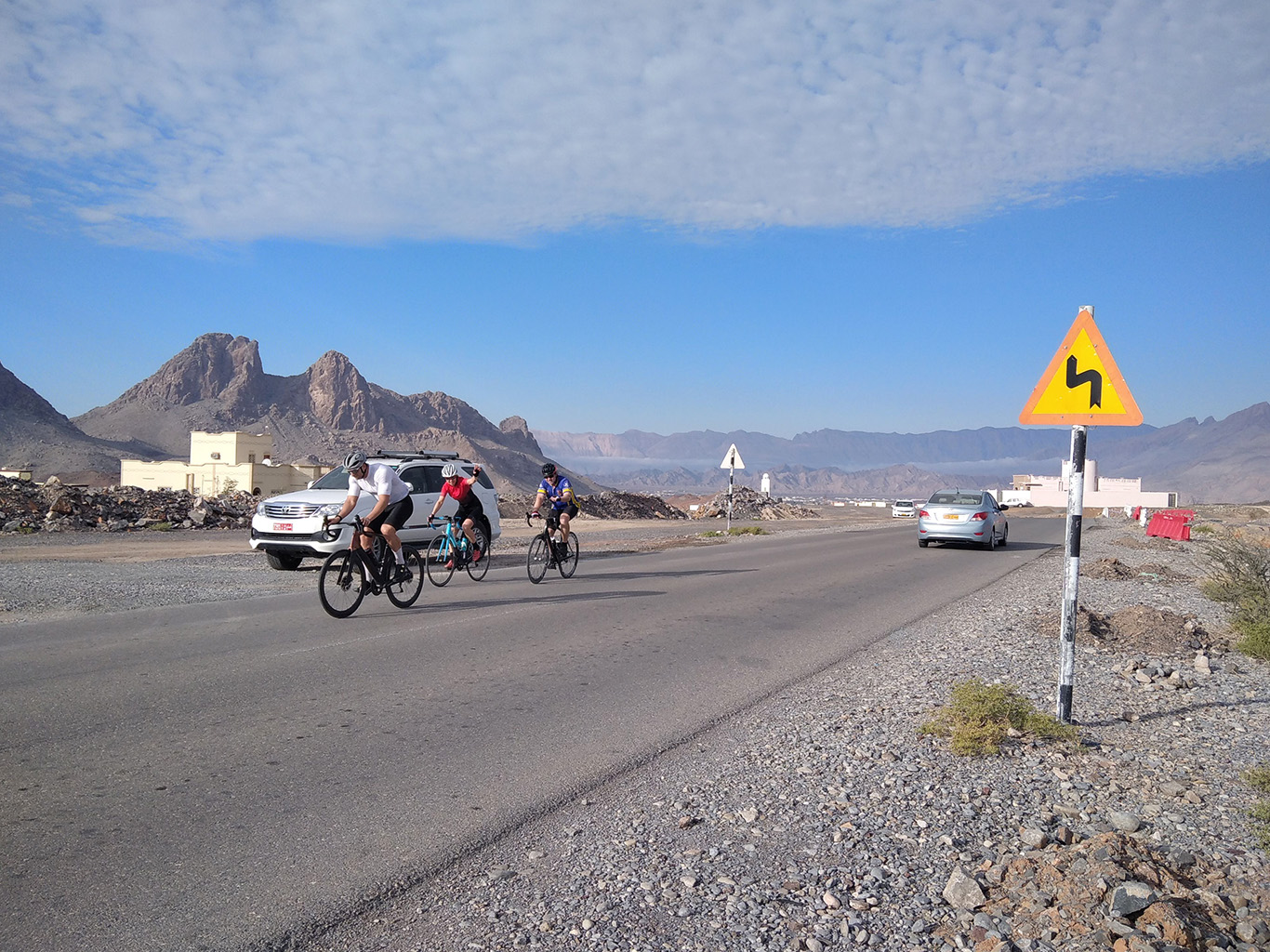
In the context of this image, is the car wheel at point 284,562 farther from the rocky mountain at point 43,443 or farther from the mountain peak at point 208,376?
the mountain peak at point 208,376

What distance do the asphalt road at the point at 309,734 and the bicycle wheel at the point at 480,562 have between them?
2482 millimetres

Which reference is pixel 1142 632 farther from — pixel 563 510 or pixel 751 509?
pixel 751 509

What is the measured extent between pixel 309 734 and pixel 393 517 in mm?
5598

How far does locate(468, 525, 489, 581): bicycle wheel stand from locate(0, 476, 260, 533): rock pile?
677 inches

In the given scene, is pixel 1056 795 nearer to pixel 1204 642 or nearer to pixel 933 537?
pixel 1204 642

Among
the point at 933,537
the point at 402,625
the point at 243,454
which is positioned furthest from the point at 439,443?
the point at 402,625

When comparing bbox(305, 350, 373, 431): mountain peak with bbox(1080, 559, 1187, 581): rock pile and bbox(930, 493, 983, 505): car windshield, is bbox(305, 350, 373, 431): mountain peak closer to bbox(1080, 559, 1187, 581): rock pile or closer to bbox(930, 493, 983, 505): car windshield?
bbox(930, 493, 983, 505): car windshield

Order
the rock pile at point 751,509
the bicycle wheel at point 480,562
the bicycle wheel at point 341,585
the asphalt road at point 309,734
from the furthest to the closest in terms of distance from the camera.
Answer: the rock pile at point 751,509 → the bicycle wheel at point 480,562 → the bicycle wheel at point 341,585 → the asphalt road at point 309,734

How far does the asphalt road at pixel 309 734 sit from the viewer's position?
3777 mm

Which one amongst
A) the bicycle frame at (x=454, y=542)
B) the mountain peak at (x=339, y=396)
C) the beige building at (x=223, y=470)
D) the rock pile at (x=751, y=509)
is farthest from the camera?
the mountain peak at (x=339, y=396)

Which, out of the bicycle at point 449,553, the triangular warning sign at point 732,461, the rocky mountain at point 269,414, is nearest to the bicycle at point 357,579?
the bicycle at point 449,553

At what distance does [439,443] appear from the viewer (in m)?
173

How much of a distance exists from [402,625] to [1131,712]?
716 cm

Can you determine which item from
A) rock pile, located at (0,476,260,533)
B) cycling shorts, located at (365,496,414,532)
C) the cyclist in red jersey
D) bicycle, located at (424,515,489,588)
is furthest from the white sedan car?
rock pile, located at (0,476,260,533)
